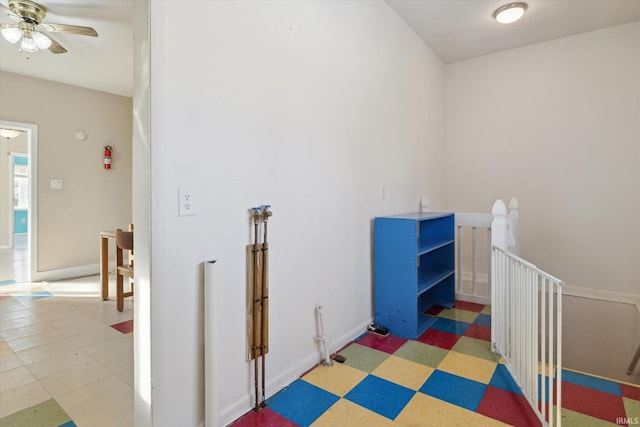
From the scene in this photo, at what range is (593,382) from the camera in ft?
6.49

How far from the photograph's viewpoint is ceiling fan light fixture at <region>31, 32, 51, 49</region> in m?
2.83

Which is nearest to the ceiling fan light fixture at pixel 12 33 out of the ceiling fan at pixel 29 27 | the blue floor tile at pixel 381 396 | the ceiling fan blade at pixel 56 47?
the ceiling fan at pixel 29 27

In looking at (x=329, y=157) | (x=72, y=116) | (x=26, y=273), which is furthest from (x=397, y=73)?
(x=26, y=273)

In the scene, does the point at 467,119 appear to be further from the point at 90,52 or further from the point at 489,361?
the point at 90,52

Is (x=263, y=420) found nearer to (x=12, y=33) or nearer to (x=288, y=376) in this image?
(x=288, y=376)

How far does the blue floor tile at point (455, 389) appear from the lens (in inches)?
70.6

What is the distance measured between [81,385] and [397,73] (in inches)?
140

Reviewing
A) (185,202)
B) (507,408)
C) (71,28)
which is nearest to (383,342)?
(507,408)

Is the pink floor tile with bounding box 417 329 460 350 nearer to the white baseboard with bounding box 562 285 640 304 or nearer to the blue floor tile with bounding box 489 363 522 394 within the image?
the blue floor tile with bounding box 489 363 522 394

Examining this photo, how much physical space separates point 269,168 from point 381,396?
1440mm

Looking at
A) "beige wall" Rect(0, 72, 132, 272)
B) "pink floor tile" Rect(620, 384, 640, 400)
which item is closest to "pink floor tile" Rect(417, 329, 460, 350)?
"pink floor tile" Rect(620, 384, 640, 400)

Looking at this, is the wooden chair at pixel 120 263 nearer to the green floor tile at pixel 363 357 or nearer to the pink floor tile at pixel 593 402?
the green floor tile at pixel 363 357

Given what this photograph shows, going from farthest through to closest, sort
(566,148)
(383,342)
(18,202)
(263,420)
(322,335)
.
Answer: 1. (18,202)
2. (566,148)
3. (383,342)
4. (322,335)
5. (263,420)

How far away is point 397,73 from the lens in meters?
3.26
